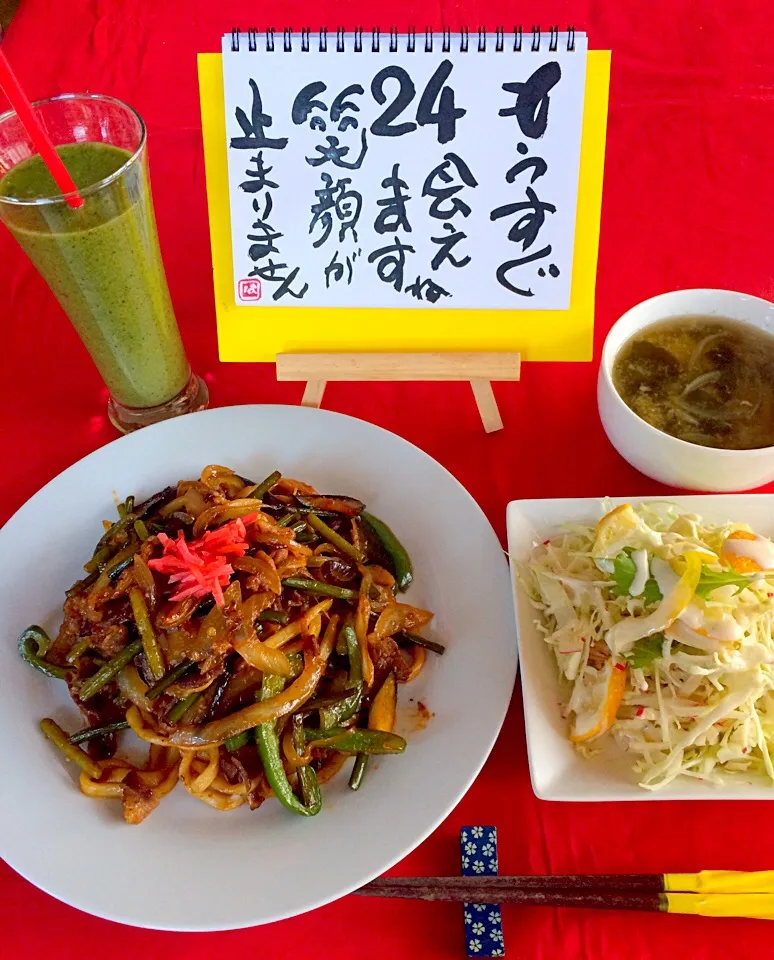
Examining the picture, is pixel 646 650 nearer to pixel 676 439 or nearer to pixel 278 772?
pixel 676 439

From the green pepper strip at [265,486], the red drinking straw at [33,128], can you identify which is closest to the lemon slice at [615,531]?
the green pepper strip at [265,486]

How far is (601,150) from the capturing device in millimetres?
1764

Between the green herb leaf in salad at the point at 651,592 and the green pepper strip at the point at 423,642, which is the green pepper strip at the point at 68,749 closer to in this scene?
the green pepper strip at the point at 423,642

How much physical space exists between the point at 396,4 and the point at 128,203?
1968mm

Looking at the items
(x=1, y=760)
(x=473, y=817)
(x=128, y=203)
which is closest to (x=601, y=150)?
(x=128, y=203)

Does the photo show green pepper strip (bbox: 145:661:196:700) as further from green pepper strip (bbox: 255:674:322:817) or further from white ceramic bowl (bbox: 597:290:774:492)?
white ceramic bowl (bbox: 597:290:774:492)

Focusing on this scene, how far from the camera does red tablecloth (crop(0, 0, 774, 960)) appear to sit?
151cm

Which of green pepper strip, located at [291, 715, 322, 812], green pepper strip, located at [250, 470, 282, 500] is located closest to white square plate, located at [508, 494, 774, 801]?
green pepper strip, located at [291, 715, 322, 812]

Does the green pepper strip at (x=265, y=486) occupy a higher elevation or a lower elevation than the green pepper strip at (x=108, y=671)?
higher

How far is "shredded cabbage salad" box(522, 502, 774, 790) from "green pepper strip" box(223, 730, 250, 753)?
66cm

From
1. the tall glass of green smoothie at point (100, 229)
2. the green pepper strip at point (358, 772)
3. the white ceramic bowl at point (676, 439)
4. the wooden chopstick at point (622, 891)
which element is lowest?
the wooden chopstick at point (622, 891)

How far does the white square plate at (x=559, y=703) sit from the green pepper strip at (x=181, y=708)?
681 mm

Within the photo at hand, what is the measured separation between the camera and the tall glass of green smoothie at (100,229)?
1.85 metres

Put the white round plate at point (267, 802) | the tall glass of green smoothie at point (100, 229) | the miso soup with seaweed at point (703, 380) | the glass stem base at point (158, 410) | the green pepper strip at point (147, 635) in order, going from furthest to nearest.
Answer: the glass stem base at point (158, 410) < the miso soup with seaweed at point (703, 380) < the tall glass of green smoothie at point (100, 229) < the green pepper strip at point (147, 635) < the white round plate at point (267, 802)
